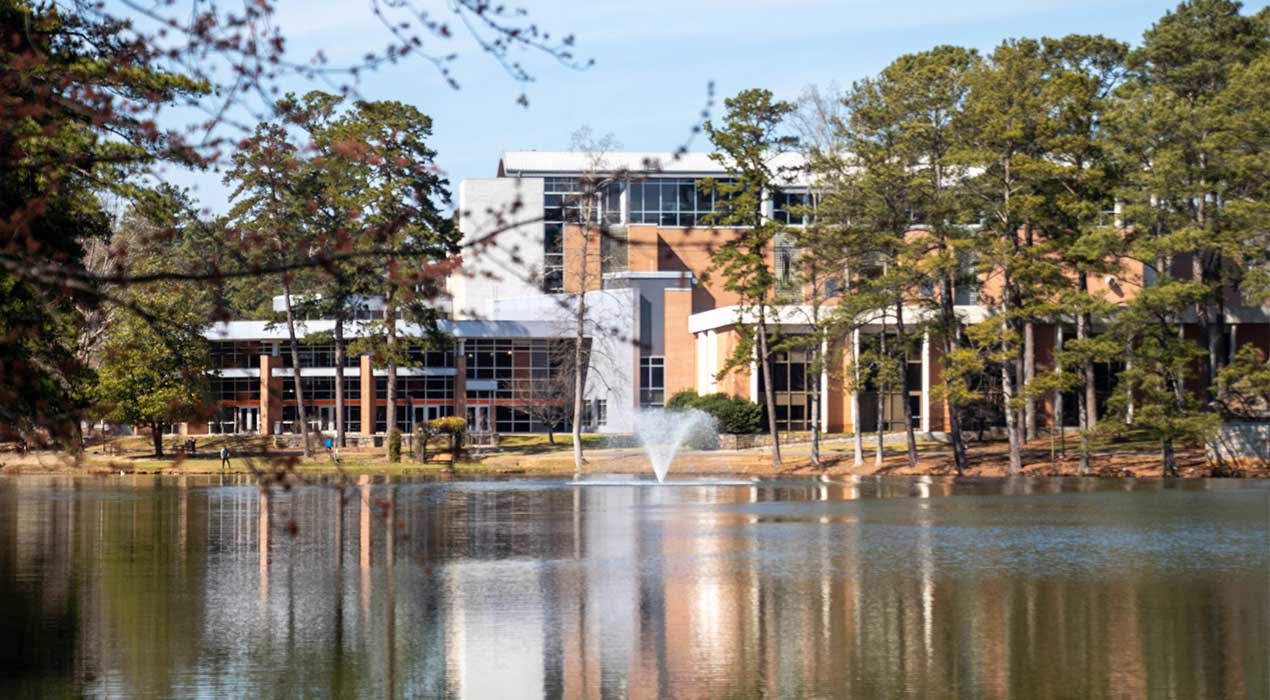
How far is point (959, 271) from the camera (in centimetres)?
5450

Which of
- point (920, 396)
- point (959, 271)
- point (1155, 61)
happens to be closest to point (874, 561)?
point (959, 271)

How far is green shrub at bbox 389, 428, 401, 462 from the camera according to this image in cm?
6281

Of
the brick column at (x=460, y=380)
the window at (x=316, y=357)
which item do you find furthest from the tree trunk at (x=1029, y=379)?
the window at (x=316, y=357)

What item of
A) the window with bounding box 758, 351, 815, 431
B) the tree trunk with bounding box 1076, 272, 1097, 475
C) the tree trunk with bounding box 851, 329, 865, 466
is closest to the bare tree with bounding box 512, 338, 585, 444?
the window with bounding box 758, 351, 815, 431

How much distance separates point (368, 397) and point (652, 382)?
15.9 metres

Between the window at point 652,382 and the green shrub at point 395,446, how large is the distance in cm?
2061

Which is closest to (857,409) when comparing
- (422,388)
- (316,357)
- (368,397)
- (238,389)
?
(422,388)

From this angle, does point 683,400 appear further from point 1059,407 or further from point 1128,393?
point 1128,393

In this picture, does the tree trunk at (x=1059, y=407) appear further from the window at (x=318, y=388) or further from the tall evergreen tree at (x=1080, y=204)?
the window at (x=318, y=388)

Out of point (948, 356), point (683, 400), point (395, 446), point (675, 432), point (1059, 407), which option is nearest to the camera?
point (948, 356)

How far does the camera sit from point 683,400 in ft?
241

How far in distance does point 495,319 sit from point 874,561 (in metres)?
60.5

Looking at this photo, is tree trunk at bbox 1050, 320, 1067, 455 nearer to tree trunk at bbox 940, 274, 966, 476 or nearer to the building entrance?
tree trunk at bbox 940, 274, 966, 476

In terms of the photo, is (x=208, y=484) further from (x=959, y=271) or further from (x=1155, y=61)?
(x=1155, y=61)
